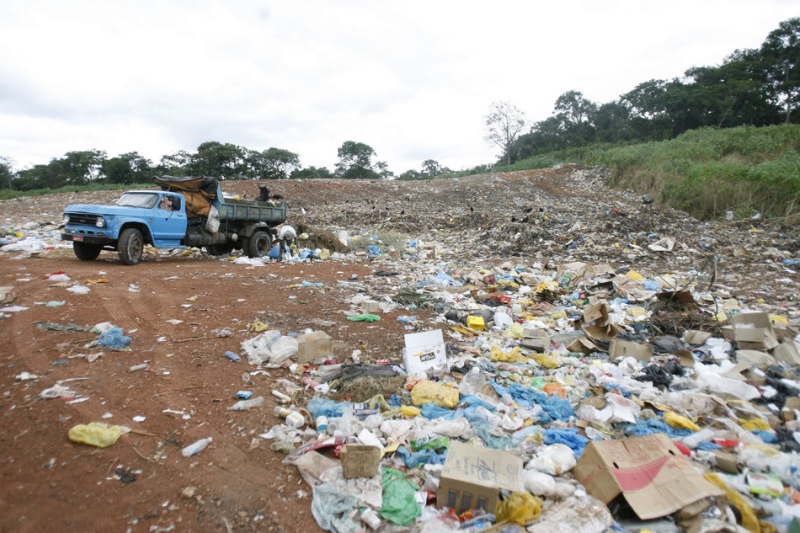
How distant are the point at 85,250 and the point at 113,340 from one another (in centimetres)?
505

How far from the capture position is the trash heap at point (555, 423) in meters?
2.09

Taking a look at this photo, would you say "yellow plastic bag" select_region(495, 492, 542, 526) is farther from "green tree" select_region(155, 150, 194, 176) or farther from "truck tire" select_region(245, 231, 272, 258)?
"green tree" select_region(155, 150, 194, 176)

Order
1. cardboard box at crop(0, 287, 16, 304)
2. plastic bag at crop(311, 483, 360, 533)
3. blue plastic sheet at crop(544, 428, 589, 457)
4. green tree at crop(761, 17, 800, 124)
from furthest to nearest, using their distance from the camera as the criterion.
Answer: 1. green tree at crop(761, 17, 800, 124)
2. cardboard box at crop(0, 287, 16, 304)
3. blue plastic sheet at crop(544, 428, 589, 457)
4. plastic bag at crop(311, 483, 360, 533)

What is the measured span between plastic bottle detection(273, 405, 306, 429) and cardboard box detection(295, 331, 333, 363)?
85 cm

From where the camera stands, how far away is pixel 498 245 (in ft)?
34.3

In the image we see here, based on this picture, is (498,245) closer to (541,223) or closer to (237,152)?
(541,223)

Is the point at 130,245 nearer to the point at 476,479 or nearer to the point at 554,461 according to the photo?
the point at 476,479

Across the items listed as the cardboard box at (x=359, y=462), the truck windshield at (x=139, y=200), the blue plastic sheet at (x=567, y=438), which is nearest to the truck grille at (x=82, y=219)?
the truck windshield at (x=139, y=200)

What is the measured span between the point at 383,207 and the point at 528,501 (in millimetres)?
14747

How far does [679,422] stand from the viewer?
294cm

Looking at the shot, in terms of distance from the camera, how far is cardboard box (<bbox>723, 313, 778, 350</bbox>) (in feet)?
13.2

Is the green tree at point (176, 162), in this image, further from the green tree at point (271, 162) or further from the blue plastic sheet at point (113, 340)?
the blue plastic sheet at point (113, 340)

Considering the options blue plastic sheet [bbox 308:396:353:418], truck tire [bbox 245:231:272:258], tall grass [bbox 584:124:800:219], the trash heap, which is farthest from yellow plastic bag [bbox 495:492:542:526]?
tall grass [bbox 584:124:800:219]

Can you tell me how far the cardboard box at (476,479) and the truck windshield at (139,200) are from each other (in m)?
7.68
